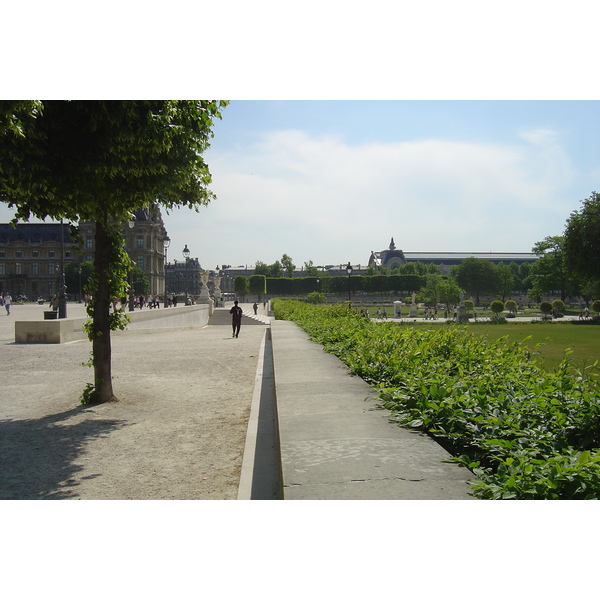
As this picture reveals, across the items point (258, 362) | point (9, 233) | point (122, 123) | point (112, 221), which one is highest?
point (9, 233)

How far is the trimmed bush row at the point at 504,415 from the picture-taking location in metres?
3.05

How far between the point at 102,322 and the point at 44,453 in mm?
2880

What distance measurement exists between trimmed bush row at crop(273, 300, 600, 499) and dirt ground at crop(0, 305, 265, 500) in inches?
72.9

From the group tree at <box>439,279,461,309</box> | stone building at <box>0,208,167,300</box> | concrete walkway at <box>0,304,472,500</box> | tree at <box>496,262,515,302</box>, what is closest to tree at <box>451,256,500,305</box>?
tree at <box>496,262,515,302</box>

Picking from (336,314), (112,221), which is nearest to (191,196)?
(112,221)

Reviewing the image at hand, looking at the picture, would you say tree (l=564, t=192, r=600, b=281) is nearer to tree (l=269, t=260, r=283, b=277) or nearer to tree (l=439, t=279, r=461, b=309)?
tree (l=439, t=279, r=461, b=309)

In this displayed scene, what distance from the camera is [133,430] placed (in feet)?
23.0

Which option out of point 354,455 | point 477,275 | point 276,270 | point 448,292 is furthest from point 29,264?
→ point 354,455

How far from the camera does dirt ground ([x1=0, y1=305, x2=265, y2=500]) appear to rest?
16.5ft

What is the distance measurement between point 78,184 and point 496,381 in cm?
493

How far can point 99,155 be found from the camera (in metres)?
6.12

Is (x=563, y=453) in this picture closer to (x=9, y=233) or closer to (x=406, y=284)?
(x=406, y=284)

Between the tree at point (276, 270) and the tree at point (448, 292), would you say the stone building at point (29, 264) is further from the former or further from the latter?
the tree at point (448, 292)

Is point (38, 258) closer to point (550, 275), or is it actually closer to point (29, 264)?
point (29, 264)
